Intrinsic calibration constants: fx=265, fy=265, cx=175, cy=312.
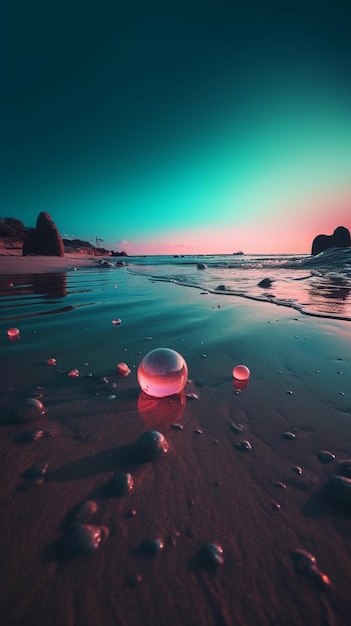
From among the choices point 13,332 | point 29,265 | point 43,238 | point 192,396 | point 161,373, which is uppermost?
point 43,238

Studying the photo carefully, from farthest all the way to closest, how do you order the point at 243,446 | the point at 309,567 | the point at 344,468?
the point at 243,446, the point at 344,468, the point at 309,567

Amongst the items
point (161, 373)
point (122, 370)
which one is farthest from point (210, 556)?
point (122, 370)

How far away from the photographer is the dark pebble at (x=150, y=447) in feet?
4.29

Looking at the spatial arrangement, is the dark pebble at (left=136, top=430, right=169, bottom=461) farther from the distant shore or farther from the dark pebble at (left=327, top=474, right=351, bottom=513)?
the distant shore

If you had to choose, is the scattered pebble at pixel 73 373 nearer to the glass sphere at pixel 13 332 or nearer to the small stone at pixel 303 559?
the glass sphere at pixel 13 332

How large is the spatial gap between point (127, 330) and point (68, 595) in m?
2.78

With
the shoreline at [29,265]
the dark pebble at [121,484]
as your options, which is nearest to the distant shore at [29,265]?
the shoreline at [29,265]

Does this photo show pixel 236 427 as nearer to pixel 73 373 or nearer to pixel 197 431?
pixel 197 431

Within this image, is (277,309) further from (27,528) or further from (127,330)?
(27,528)

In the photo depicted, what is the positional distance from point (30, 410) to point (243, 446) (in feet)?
4.21

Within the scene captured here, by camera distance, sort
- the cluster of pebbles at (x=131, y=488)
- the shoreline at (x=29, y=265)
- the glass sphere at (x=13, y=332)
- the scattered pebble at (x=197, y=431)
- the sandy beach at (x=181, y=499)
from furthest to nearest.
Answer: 1. the shoreline at (x=29, y=265)
2. the glass sphere at (x=13, y=332)
3. the scattered pebble at (x=197, y=431)
4. the cluster of pebbles at (x=131, y=488)
5. the sandy beach at (x=181, y=499)

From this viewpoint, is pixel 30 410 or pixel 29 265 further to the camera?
pixel 29 265

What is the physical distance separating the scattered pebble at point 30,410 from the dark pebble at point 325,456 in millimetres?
1600

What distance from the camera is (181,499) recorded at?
3.58ft
